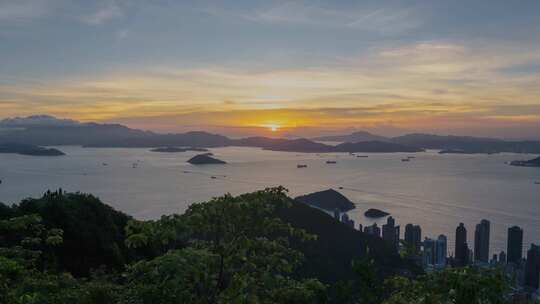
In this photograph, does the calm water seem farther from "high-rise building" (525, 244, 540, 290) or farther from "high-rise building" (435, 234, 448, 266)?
"high-rise building" (525, 244, 540, 290)

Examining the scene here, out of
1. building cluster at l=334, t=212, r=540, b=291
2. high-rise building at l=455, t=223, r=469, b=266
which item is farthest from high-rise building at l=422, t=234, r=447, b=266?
high-rise building at l=455, t=223, r=469, b=266

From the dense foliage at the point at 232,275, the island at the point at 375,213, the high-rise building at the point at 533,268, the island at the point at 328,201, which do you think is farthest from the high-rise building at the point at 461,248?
the dense foliage at the point at 232,275

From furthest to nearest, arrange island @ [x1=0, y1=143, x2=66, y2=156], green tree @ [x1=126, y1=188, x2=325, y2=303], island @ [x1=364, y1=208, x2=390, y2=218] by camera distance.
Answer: island @ [x1=0, y1=143, x2=66, y2=156], island @ [x1=364, y1=208, x2=390, y2=218], green tree @ [x1=126, y1=188, x2=325, y2=303]

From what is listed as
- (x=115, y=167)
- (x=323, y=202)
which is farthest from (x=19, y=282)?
(x=115, y=167)

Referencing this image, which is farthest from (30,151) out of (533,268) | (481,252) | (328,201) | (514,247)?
(533,268)

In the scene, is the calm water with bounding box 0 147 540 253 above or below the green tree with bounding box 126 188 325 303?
below

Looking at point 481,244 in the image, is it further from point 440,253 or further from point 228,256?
point 228,256

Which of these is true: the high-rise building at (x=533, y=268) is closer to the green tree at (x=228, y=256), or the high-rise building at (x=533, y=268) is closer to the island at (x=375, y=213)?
→ the island at (x=375, y=213)
